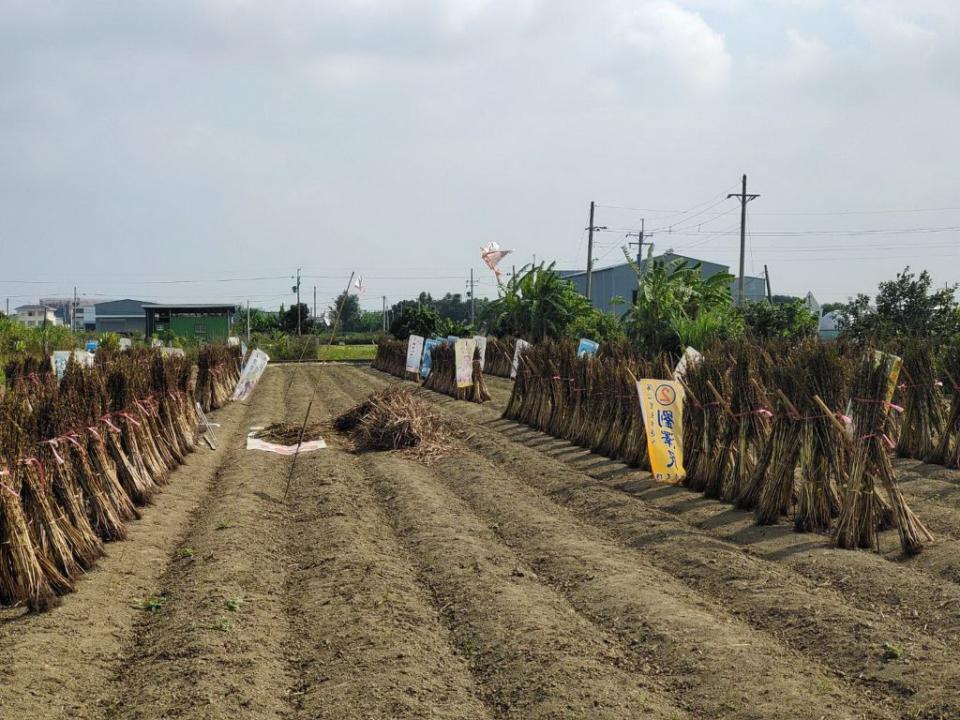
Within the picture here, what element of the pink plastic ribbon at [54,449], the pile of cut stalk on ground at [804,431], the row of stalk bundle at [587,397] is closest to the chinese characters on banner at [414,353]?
the row of stalk bundle at [587,397]

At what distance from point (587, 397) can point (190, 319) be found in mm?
Result: 40709

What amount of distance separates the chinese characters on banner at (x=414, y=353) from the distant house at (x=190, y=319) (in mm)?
22688

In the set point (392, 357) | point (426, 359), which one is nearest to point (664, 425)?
point (426, 359)

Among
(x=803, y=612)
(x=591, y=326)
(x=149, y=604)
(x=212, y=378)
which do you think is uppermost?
(x=591, y=326)

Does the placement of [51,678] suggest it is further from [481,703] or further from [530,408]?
[530,408]

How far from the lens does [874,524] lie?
7.36 m

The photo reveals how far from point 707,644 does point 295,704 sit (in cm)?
223

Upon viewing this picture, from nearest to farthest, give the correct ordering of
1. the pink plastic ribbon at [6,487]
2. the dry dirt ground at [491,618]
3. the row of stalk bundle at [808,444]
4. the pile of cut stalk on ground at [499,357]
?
the dry dirt ground at [491,618] < the pink plastic ribbon at [6,487] < the row of stalk bundle at [808,444] < the pile of cut stalk on ground at [499,357]

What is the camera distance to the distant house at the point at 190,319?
49781 mm

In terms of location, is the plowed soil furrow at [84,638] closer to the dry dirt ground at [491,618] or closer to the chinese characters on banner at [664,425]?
the dry dirt ground at [491,618]

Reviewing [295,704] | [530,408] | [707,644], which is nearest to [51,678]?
[295,704]

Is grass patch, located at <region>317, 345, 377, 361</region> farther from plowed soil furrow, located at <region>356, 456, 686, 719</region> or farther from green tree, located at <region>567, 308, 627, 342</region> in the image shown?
plowed soil furrow, located at <region>356, 456, 686, 719</region>

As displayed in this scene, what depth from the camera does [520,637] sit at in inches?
213

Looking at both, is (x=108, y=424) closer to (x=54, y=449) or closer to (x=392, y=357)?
(x=54, y=449)
